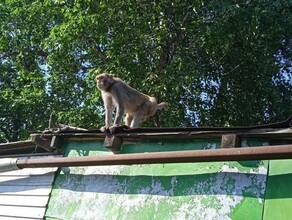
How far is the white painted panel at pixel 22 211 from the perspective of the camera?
5.57 metres

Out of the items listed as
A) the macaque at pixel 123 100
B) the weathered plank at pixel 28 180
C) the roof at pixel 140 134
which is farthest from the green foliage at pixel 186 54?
the weathered plank at pixel 28 180

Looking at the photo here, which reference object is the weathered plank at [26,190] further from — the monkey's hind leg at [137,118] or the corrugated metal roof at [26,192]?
the monkey's hind leg at [137,118]

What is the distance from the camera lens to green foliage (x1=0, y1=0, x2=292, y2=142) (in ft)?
38.3

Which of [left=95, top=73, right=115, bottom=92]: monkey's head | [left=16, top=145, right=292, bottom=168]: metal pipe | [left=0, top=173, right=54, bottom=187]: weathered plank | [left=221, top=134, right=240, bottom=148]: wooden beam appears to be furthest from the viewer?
[left=95, top=73, right=115, bottom=92]: monkey's head

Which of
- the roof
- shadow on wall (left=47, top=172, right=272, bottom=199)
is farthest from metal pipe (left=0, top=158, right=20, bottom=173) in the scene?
shadow on wall (left=47, top=172, right=272, bottom=199)

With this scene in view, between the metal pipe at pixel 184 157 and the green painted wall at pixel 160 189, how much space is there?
28 cm

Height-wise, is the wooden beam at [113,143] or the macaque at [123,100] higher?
the macaque at [123,100]

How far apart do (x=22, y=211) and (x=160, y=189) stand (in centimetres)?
215

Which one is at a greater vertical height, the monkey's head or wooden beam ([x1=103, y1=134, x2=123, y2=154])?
the monkey's head

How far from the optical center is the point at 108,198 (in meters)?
5.01

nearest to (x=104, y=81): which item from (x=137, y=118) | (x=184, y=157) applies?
(x=137, y=118)

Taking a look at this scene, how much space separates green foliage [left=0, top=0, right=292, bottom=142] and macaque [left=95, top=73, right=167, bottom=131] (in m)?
3.09

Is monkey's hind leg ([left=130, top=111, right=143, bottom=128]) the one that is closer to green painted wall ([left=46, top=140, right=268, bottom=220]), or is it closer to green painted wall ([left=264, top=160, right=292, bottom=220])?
green painted wall ([left=46, top=140, right=268, bottom=220])

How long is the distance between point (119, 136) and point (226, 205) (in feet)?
5.30
